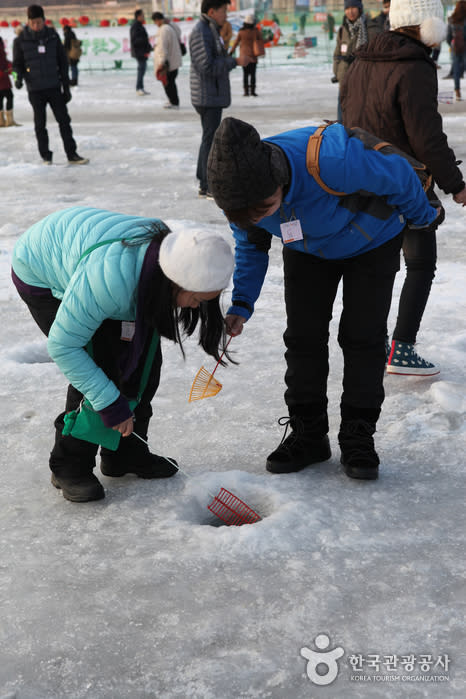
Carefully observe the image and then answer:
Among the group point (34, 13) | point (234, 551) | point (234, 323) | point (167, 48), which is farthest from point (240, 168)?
point (167, 48)

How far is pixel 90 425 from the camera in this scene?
2404 mm

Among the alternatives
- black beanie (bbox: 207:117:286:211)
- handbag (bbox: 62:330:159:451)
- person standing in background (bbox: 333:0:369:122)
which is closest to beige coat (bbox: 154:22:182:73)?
person standing in background (bbox: 333:0:369:122)

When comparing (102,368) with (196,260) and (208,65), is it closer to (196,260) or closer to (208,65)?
(196,260)

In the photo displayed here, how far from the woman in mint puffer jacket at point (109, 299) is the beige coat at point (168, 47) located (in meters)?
10.0

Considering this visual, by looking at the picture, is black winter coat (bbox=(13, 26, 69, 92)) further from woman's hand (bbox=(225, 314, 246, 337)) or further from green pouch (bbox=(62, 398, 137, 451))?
green pouch (bbox=(62, 398, 137, 451))

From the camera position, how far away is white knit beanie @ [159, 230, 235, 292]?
6.51ft

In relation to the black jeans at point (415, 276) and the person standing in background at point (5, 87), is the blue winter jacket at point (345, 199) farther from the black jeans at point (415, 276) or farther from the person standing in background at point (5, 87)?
the person standing in background at point (5, 87)

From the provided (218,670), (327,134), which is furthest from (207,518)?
(327,134)

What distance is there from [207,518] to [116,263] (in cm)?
99

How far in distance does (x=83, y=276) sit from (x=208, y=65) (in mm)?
4838

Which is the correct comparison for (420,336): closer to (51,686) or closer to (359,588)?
(359,588)

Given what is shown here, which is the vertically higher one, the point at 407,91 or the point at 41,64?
the point at 41,64

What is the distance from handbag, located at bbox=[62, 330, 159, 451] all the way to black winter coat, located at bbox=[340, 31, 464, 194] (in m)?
1.35

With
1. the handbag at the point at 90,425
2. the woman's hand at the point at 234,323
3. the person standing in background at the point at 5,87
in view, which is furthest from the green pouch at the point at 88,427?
the person standing in background at the point at 5,87
